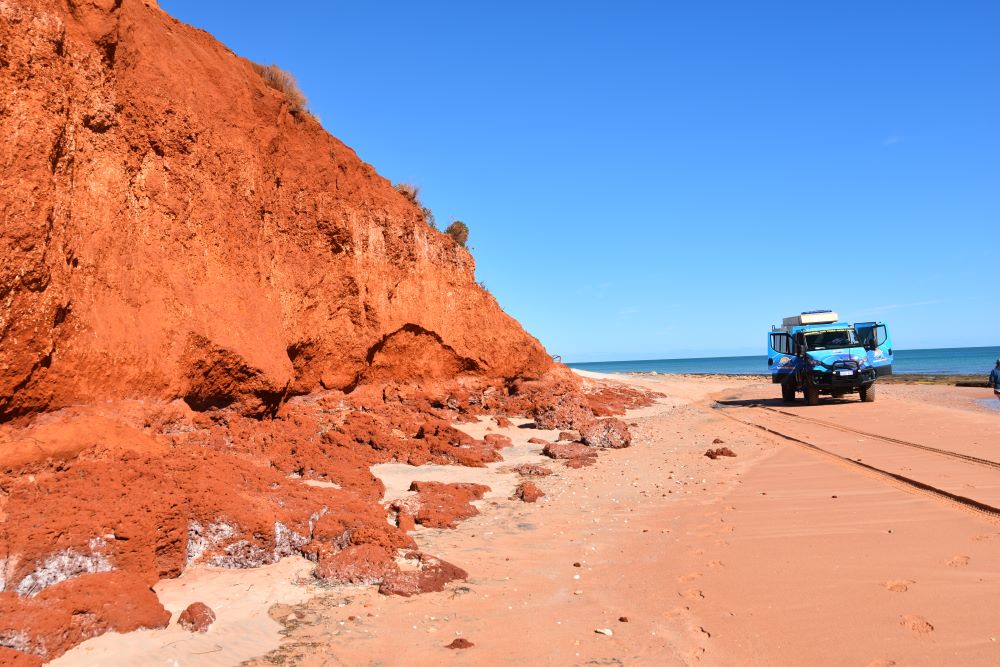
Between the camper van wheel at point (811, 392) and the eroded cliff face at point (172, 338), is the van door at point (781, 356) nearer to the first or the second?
the camper van wheel at point (811, 392)

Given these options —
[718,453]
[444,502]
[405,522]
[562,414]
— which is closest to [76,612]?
[405,522]

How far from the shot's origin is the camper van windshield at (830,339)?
21203 millimetres

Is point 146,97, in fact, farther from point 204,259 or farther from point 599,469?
point 599,469

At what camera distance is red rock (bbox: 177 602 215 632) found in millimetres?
4293

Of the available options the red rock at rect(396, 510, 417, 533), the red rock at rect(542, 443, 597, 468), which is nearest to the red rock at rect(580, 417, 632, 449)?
the red rock at rect(542, 443, 597, 468)

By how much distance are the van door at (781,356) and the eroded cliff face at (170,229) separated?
14825mm

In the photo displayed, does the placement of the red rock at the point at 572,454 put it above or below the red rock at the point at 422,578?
above

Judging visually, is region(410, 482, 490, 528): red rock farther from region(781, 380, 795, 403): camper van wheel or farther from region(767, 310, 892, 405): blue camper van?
region(781, 380, 795, 403): camper van wheel

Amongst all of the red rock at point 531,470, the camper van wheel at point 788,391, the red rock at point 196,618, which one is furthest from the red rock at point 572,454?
the camper van wheel at point 788,391

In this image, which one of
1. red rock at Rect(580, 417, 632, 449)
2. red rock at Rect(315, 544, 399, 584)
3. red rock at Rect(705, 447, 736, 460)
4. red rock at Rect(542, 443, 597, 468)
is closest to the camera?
red rock at Rect(315, 544, 399, 584)

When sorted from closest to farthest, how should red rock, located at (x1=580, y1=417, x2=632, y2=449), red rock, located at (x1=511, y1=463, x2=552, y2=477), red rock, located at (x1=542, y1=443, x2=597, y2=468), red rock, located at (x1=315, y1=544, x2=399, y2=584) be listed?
red rock, located at (x1=315, y1=544, x2=399, y2=584) < red rock, located at (x1=511, y1=463, x2=552, y2=477) < red rock, located at (x1=542, y1=443, x2=597, y2=468) < red rock, located at (x1=580, y1=417, x2=632, y2=449)

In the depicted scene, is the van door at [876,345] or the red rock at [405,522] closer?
the red rock at [405,522]

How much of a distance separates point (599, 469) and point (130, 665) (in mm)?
8081

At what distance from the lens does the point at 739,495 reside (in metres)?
8.36
